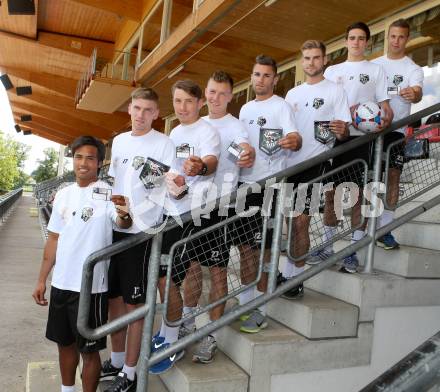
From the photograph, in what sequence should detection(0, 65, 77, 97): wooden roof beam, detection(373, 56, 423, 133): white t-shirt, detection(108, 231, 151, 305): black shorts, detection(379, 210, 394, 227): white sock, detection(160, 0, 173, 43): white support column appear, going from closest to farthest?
detection(108, 231, 151, 305): black shorts, detection(379, 210, 394, 227): white sock, detection(373, 56, 423, 133): white t-shirt, detection(160, 0, 173, 43): white support column, detection(0, 65, 77, 97): wooden roof beam

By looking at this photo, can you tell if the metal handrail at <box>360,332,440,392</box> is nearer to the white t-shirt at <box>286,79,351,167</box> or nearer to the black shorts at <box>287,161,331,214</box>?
the black shorts at <box>287,161,331,214</box>

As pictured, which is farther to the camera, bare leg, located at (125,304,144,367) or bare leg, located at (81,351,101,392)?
bare leg, located at (125,304,144,367)

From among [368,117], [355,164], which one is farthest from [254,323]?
[368,117]

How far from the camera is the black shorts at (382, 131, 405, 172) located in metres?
3.82

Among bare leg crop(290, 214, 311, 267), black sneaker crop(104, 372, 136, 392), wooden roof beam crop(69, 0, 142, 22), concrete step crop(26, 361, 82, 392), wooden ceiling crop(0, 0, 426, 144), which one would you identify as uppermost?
wooden roof beam crop(69, 0, 142, 22)

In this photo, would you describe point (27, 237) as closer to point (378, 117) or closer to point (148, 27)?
point (148, 27)

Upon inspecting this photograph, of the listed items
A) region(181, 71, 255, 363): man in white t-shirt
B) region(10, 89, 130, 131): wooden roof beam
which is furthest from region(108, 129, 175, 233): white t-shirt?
region(10, 89, 130, 131): wooden roof beam

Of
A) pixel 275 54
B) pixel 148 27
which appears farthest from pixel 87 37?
pixel 275 54

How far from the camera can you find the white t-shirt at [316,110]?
3463 mm

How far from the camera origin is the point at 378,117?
11.0ft

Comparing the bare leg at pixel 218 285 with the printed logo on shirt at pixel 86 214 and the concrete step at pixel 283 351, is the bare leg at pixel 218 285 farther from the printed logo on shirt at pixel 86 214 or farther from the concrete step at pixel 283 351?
the printed logo on shirt at pixel 86 214

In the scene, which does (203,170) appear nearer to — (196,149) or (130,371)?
(196,149)

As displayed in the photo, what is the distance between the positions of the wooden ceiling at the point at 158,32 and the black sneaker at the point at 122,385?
529 cm

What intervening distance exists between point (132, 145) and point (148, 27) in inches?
466
